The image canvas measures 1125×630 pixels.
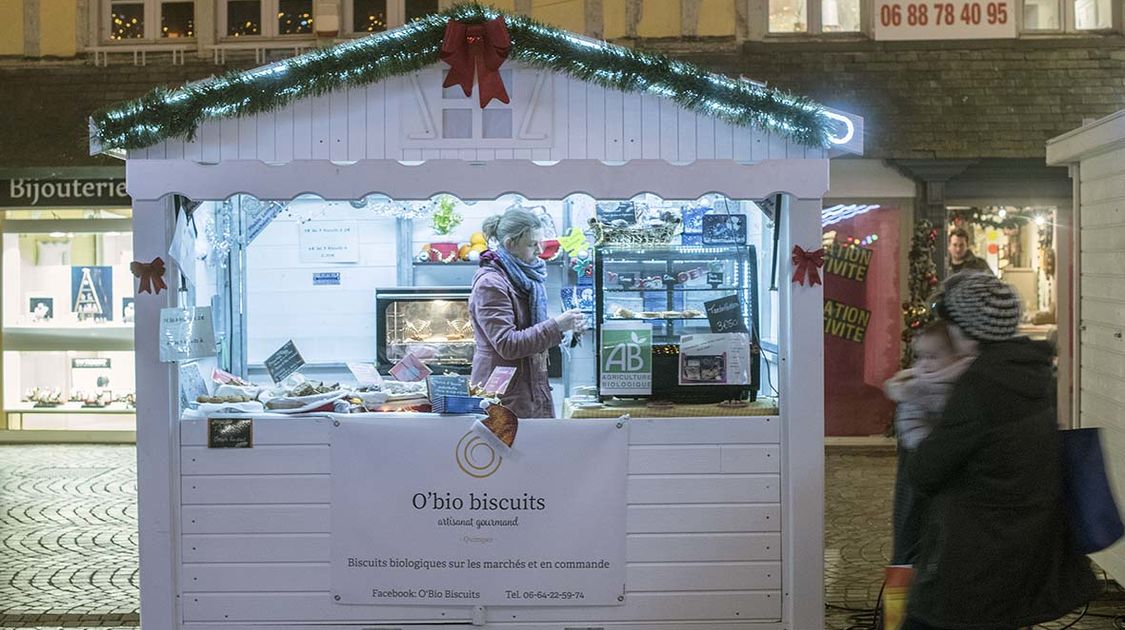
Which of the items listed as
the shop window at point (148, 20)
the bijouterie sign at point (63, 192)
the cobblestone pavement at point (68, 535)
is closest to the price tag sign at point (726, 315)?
the cobblestone pavement at point (68, 535)

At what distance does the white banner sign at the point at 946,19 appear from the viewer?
11273 mm

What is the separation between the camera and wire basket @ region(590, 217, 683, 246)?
21.1 ft

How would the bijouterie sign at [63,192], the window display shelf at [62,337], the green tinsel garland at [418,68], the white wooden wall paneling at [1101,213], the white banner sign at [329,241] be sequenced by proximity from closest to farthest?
the green tinsel garland at [418,68] < the white wooden wall paneling at [1101,213] < the white banner sign at [329,241] < the bijouterie sign at [63,192] < the window display shelf at [62,337]

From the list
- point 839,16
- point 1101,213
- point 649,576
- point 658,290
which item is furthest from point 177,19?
point 1101,213

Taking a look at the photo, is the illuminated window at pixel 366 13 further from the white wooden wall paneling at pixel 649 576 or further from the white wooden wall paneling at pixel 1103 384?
the white wooden wall paneling at pixel 1103 384

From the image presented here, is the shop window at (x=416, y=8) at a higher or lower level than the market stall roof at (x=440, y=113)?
higher

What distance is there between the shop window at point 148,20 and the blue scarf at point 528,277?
24.1ft

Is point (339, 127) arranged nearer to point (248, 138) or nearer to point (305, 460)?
point (248, 138)

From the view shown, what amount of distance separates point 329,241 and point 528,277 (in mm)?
2551

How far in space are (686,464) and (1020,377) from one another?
2142mm

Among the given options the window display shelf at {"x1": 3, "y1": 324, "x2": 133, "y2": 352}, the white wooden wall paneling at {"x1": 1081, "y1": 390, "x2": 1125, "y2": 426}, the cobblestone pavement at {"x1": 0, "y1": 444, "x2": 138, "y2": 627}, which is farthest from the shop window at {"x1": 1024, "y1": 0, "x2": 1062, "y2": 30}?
the window display shelf at {"x1": 3, "y1": 324, "x2": 133, "y2": 352}

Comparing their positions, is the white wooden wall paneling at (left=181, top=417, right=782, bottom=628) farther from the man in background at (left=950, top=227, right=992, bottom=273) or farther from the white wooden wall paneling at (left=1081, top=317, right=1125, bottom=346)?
the man in background at (left=950, top=227, right=992, bottom=273)

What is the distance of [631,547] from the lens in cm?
530

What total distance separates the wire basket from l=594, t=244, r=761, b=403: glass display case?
0.13ft
